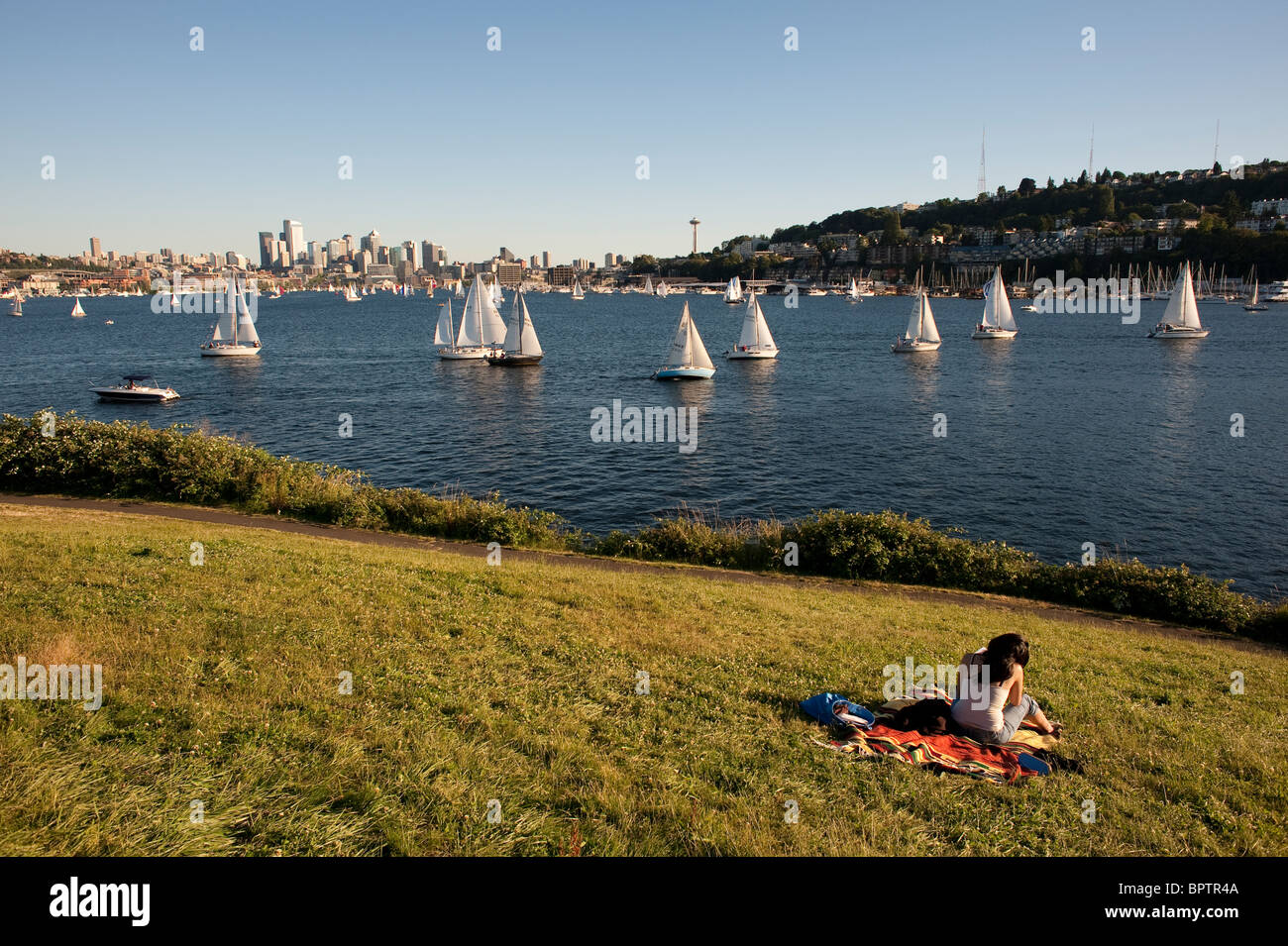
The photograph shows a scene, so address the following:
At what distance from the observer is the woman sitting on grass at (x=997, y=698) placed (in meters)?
8.45

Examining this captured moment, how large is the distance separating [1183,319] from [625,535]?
101116 mm

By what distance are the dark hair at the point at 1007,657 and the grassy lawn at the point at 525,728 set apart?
1151 millimetres

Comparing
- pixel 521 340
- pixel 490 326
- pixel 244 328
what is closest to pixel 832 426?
pixel 521 340

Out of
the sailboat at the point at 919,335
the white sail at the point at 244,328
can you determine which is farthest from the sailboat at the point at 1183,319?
the white sail at the point at 244,328

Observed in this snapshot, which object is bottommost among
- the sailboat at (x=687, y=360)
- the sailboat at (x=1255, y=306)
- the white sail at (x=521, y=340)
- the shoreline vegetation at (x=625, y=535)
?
the shoreline vegetation at (x=625, y=535)

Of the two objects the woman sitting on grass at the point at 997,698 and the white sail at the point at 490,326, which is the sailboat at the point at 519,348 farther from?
the woman sitting on grass at the point at 997,698

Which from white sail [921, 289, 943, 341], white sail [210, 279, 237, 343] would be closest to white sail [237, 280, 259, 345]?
white sail [210, 279, 237, 343]

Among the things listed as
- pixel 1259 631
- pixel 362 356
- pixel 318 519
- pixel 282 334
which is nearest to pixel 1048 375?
pixel 1259 631

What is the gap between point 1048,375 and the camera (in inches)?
2761

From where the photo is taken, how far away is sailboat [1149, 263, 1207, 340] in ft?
307

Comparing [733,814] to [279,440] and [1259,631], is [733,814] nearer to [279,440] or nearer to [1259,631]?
[1259,631]

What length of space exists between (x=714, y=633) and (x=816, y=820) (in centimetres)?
545

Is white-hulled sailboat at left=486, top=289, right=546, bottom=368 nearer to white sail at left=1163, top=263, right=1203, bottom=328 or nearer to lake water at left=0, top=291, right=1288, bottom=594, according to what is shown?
lake water at left=0, top=291, right=1288, bottom=594

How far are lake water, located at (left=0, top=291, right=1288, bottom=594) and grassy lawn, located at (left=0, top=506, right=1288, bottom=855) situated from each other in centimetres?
1732
